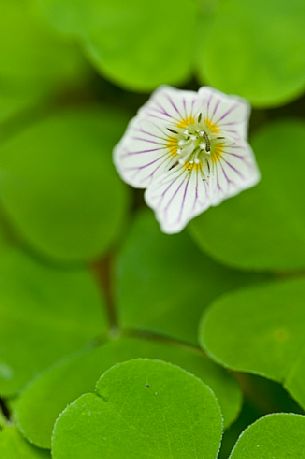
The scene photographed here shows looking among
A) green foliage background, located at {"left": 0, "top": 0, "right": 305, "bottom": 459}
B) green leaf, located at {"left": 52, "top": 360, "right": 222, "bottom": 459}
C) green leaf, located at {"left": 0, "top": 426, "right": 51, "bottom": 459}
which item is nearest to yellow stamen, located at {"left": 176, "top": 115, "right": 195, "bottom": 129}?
green foliage background, located at {"left": 0, "top": 0, "right": 305, "bottom": 459}

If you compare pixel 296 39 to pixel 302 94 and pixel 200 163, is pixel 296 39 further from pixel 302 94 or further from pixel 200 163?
pixel 200 163

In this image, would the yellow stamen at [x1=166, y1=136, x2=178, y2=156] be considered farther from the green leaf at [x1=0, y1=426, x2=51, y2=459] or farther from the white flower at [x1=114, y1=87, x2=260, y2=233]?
the green leaf at [x1=0, y1=426, x2=51, y2=459]

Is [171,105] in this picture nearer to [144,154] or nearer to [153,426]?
[144,154]

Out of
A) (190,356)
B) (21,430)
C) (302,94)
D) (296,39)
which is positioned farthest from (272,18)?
(21,430)

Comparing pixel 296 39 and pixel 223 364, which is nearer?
pixel 223 364

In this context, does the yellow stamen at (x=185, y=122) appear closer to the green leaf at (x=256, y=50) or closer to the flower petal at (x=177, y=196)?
the flower petal at (x=177, y=196)

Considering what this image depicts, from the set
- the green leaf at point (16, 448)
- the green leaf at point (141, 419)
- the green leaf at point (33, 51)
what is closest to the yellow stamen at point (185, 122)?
the green leaf at point (141, 419)
